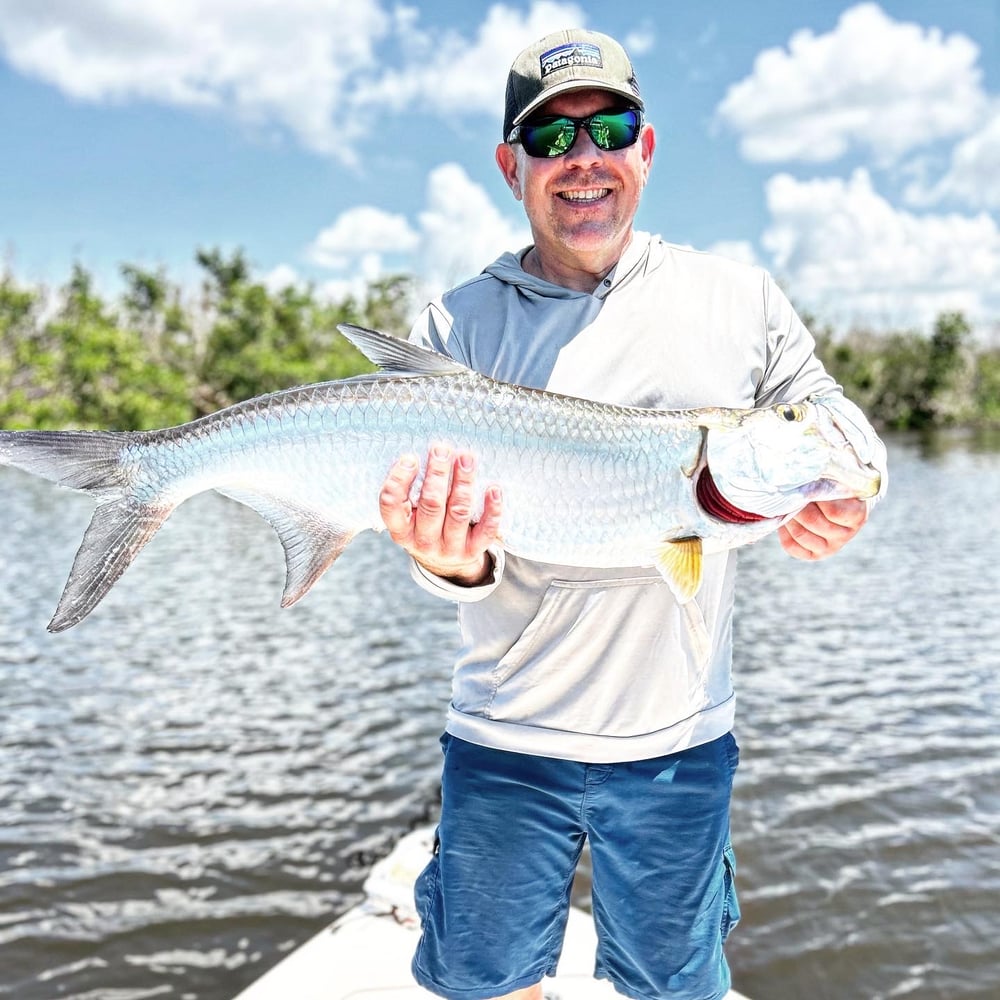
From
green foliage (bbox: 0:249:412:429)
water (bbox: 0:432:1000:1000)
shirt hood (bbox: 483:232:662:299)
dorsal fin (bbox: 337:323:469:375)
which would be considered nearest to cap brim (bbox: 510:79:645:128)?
shirt hood (bbox: 483:232:662:299)

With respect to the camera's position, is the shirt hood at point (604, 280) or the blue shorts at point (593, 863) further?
the shirt hood at point (604, 280)

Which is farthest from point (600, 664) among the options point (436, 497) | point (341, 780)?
point (341, 780)

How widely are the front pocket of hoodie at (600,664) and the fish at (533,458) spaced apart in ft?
0.63

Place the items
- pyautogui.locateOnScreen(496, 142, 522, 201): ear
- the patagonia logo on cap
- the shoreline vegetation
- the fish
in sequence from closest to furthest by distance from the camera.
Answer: the fish
the patagonia logo on cap
pyautogui.locateOnScreen(496, 142, 522, 201): ear
the shoreline vegetation

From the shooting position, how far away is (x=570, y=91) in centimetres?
288

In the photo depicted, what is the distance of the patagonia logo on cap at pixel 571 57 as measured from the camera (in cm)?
290

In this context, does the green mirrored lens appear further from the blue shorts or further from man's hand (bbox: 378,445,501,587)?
the blue shorts

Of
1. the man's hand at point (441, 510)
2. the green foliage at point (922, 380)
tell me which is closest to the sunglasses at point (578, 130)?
the man's hand at point (441, 510)

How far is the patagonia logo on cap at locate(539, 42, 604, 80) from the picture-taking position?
290 centimetres

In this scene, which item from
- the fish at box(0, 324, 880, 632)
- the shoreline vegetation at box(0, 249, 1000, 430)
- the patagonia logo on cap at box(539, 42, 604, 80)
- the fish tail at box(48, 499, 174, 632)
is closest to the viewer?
the fish at box(0, 324, 880, 632)

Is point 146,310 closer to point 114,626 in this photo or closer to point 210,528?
point 210,528

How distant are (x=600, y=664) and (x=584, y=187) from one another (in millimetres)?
1489

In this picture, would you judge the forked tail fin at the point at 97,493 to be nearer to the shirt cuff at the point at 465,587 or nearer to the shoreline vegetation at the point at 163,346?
the shirt cuff at the point at 465,587

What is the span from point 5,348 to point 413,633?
131 ft
